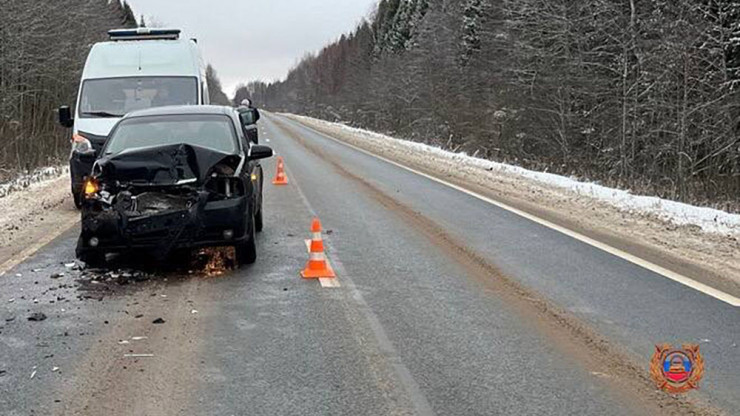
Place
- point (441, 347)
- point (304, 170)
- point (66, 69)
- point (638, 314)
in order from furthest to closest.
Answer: point (66, 69), point (304, 170), point (638, 314), point (441, 347)

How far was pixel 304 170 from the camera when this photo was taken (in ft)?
62.2

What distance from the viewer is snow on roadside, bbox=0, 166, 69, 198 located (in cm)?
1432

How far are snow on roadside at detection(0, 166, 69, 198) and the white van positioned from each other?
2.59m

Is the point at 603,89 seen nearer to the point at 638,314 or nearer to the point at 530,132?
the point at 530,132

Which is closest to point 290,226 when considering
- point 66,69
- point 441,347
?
point 441,347

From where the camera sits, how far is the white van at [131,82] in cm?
1227

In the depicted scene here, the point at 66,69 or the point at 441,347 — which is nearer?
the point at 441,347

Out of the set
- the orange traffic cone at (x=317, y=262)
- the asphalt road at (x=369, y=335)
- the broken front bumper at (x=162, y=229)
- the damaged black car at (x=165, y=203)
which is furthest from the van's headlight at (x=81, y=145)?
the orange traffic cone at (x=317, y=262)

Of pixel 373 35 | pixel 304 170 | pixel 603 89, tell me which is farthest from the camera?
pixel 373 35

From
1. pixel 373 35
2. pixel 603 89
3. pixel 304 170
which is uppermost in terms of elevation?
pixel 373 35

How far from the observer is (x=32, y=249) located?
327 inches

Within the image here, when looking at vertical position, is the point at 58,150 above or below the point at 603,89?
below

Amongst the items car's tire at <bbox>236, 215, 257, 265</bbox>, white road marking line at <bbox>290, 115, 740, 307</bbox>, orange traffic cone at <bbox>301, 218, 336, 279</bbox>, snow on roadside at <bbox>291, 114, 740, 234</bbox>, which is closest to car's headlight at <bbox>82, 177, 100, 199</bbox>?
car's tire at <bbox>236, 215, 257, 265</bbox>

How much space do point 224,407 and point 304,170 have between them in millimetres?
15220
